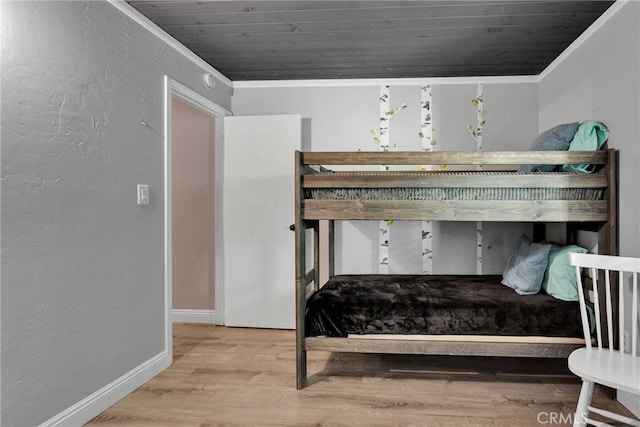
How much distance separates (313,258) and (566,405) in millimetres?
1813

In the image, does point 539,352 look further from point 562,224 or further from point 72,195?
point 72,195

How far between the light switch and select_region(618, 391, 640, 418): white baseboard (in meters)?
2.84

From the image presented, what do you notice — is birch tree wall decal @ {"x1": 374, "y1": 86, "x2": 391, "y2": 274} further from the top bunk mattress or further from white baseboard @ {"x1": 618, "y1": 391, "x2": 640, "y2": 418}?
white baseboard @ {"x1": 618, "y1": 391, "x2": 640, "y2": 418}

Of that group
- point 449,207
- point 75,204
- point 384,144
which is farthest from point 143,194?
point 384,144

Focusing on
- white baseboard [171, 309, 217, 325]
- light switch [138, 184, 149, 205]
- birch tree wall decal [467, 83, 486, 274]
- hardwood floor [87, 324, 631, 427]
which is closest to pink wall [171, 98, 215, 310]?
white baseboard [171, 309, 217, 325]

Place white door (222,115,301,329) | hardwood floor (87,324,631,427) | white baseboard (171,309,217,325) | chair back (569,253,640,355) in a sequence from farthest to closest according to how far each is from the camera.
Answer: white baseboard (171,309,217,325) < white door (222,115,301,329) < hardwood floor (87,324,631,427) < chair back (569,253,640,355)

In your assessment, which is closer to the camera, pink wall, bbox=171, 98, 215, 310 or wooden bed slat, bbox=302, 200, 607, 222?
wooden bed slat, bbox=302, 200, 607, 222

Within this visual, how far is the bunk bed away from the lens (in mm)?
2334

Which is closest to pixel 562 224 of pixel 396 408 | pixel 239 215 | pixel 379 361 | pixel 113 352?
pixel 379 361

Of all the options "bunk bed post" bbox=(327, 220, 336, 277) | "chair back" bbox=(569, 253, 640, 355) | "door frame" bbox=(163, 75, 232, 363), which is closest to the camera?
"chair back" bbox=(569, 253, 640, 355)

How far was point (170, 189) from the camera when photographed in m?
2.88

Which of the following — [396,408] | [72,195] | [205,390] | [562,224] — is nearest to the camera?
[72,195]

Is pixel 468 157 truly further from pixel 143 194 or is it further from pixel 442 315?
pixel 143 194

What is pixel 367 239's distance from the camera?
383 centimetres
